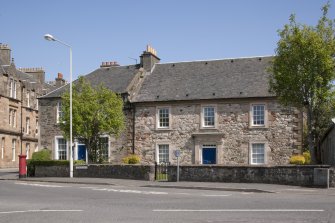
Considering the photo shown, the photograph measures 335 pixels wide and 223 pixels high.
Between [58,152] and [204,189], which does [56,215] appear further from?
[58,152]

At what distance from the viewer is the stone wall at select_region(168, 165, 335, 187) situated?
23.8 metres

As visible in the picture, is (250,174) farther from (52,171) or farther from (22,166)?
(22,166)

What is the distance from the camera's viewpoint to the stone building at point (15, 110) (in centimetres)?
5391

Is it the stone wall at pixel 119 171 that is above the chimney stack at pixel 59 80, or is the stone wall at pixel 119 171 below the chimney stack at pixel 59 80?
below

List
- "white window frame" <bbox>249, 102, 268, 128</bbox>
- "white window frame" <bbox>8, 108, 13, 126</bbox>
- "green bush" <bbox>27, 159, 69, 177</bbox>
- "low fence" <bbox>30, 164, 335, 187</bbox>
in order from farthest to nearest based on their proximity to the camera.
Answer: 1. "white window frame" <bbox>8, 108, 13, 126</bbox>
2. "white window frame" <bbox>249, 102, 268, 128</bbox>
3. "green bush" <bbox>27, 159, 69, 177</bbox>
4. "low fence" <bbox>30, 164, 335, 187</bbox>

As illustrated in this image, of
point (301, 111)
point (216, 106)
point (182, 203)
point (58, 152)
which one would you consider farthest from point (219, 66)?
point (182, 203)

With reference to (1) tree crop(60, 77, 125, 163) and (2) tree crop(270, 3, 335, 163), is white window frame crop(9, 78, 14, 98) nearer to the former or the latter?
(1) tree crop(60, 77, 125, 163)

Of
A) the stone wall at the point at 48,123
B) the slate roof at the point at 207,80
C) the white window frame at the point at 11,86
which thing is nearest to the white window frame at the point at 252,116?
the slate roof at the point at 207,80

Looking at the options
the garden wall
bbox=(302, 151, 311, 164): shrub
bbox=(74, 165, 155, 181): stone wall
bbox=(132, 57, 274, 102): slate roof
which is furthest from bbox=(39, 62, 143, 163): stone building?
bbox=(302, 151, 311, 164): shrub

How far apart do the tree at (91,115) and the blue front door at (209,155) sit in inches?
267

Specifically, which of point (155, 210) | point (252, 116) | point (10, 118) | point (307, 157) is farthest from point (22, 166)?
point (10, 118)

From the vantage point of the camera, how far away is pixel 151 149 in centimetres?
3925

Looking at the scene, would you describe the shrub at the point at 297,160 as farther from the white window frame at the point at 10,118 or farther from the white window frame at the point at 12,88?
the white window frame at the point at 12,88

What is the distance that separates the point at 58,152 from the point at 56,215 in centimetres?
2978
